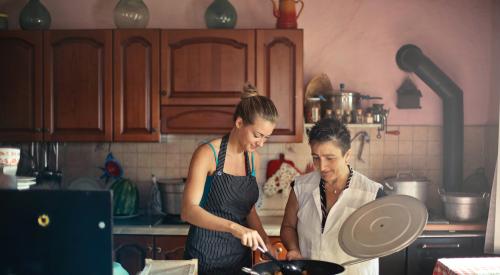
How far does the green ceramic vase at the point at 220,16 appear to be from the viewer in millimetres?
3895

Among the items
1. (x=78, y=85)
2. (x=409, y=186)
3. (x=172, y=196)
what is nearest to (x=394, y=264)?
(x=409, y=186)

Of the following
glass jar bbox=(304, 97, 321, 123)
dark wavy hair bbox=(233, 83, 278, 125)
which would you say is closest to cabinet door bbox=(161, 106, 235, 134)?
glass jar bbox=(304, 97, 321, 123)

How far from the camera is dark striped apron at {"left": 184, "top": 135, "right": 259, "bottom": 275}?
2605mm

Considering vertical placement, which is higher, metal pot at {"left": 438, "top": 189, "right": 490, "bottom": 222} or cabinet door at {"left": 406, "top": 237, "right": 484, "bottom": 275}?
metal pot at {"left": 438, "top": 189, "right": 490, "bottom": 222}

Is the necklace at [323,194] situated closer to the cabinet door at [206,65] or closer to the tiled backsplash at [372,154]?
the cabinet door at [206,65]

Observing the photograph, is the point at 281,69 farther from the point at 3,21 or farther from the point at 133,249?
the point at 3,21

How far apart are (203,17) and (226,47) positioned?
500 millimetres

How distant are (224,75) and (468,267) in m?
1.87

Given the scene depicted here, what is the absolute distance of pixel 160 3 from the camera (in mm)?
4234

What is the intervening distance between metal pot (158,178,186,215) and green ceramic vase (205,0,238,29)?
1050mm

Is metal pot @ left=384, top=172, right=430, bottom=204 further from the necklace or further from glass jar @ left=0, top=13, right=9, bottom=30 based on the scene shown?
glass jar @ left=0, top=13, right=9, bottom=30

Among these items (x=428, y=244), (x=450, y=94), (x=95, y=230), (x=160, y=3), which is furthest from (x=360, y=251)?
(x=160, y=3)

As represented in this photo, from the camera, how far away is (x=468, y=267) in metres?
2.73

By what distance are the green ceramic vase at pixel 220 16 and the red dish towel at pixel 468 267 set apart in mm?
1998
